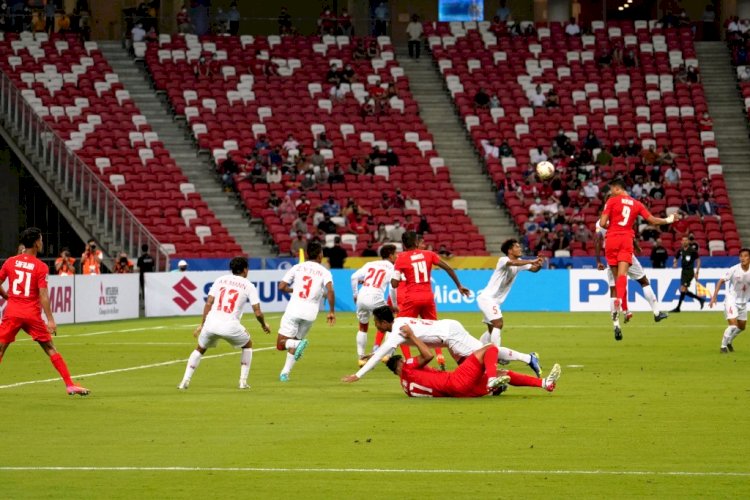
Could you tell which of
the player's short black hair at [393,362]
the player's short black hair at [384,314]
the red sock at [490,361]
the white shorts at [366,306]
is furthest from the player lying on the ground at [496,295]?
the red sock at [490,361]

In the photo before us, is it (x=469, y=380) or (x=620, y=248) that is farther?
(x=620, y=248)

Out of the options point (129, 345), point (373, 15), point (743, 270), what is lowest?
point (129, 345)

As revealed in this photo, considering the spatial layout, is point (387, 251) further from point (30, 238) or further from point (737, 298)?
point (30, 238)

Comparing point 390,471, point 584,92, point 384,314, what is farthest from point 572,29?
point 390,471

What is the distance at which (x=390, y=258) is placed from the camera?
2331 cm

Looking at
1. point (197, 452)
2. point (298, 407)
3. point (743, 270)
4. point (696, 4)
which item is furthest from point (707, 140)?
point (197, 452)

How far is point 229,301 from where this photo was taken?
1844 centimetres

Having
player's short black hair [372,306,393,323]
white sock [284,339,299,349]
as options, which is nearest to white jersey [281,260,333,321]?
white sock [284,339,299,349]

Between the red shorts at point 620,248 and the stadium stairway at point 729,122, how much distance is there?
25.3 m

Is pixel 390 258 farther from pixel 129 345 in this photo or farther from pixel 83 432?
pixel 83 432

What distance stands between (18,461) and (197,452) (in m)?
1.59

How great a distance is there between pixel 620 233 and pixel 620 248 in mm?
255

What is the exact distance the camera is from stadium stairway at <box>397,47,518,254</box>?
47406 millimetres

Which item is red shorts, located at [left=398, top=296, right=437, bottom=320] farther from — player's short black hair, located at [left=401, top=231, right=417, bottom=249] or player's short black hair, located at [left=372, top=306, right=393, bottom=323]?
player's short black hair, located at [left=372, top=306, right=393, bottom=323]
